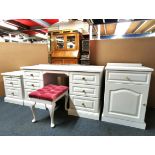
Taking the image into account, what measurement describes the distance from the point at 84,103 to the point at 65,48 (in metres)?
1.15

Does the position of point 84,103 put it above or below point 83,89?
below

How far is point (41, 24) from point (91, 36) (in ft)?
6.21

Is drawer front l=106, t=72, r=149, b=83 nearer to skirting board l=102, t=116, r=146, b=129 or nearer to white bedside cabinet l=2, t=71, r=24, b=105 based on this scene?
skirting board l=102, t=116, r=146, b=129

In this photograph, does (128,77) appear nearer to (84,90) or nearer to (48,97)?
(84,90)

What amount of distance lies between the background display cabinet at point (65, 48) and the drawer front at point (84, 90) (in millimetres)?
626

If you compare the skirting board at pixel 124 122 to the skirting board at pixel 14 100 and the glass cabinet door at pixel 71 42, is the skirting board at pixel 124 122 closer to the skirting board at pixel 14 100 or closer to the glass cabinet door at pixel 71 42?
the glass cabinet door at pixel 71 42

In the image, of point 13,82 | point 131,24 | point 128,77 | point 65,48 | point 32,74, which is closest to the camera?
point 128,77

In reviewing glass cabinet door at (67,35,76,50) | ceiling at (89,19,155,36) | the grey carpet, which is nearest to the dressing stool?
the grey carpet

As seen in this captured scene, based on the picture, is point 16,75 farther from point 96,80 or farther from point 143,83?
point 143,83

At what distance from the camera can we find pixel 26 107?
200 cm

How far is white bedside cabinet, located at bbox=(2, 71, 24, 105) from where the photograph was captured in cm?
200

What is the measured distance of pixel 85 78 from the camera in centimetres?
154

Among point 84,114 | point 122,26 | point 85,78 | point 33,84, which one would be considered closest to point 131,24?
point 122,26
